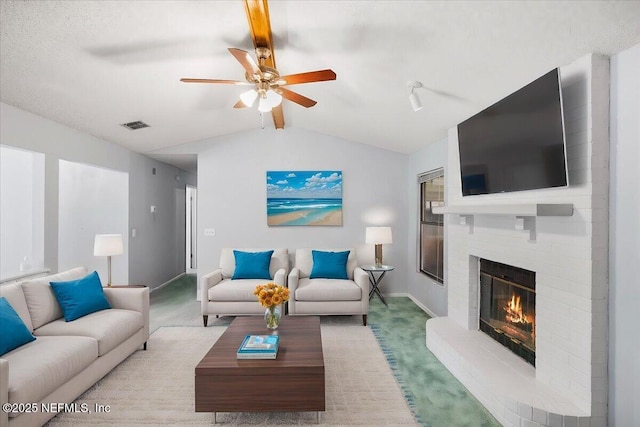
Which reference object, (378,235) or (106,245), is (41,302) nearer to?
(106,245)

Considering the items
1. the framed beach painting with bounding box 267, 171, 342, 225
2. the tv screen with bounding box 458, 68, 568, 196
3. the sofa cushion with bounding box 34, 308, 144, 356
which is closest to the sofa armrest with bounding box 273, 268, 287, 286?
the framed beach painting with bounding box 267, 171, 342, 225

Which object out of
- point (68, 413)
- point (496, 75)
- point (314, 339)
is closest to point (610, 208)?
point (496, 75)

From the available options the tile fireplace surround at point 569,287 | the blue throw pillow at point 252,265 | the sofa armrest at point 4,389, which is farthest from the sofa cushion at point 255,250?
the sofa armrest at point 4,389

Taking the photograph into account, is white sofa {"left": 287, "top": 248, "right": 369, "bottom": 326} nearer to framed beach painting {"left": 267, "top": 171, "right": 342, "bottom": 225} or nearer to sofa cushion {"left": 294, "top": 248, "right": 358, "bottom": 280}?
sofa cushion {"left": 294, "top": 248, "right": 358, "bottom": 280}

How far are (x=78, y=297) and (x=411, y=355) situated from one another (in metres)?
3.05

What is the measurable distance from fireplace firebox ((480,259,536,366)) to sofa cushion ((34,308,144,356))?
130 inches

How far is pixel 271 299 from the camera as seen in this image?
2752 millimetres

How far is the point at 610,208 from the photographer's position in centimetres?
196

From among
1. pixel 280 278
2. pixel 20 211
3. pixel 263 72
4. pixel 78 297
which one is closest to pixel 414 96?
pixel 263 72

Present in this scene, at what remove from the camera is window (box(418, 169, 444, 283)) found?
4496 mm

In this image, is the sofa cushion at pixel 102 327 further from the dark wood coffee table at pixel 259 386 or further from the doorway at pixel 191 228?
the doorway at pixel 191 228

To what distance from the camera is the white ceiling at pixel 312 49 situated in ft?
6.30

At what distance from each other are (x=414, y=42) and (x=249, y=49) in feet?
4.18

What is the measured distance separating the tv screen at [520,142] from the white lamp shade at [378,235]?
1.84 m
